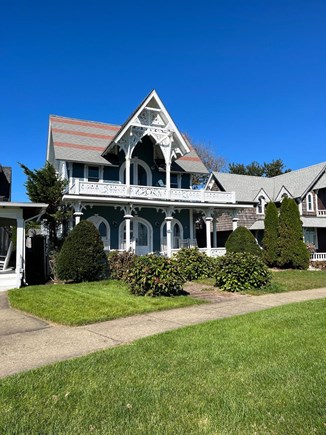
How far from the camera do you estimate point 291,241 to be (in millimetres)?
22109

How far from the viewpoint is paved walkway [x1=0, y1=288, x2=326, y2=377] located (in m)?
5.38

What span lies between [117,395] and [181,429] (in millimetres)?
977

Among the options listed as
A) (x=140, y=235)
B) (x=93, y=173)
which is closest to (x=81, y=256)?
(x=140, y=235)

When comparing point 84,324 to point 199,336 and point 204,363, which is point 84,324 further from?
point 204,363

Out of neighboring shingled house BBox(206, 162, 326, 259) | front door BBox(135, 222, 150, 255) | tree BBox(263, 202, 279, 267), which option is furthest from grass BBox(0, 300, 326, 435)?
neighboring shingled house BBox(206, 162, 326, 259)

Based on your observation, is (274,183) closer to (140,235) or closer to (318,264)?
(318,264)

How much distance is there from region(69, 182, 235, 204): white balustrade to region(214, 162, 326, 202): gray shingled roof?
26.3 feet

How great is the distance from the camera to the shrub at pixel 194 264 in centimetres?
1554

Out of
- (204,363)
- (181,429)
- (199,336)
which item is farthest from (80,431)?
(199,336)

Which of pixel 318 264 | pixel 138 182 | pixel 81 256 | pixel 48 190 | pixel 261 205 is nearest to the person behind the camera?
pixel 81 256

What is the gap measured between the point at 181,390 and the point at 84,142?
20.9 metres

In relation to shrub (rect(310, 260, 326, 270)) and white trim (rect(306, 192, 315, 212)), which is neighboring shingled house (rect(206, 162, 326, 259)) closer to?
white trim (rect(306, 192, 315, 212))

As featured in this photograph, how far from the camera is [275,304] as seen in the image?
32.4ft

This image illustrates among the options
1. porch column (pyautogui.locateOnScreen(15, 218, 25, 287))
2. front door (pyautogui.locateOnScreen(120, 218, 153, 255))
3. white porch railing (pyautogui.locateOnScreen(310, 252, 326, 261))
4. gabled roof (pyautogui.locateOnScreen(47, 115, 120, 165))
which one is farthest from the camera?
white porch railing (pyautogui.locateOnScreen(310, 252, 326, 261))
